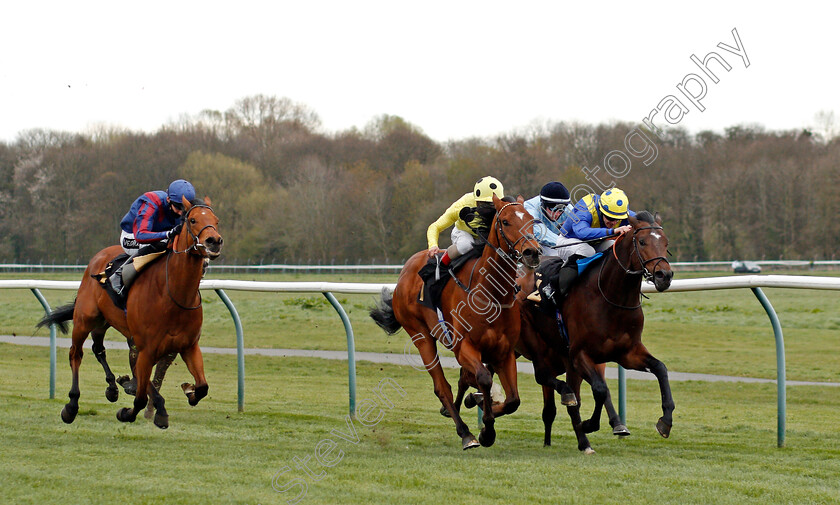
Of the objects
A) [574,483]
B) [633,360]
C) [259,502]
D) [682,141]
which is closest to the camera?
[259,502]

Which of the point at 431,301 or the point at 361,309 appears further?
the point at 361,309

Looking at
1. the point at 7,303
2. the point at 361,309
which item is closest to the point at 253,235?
the point at 7,303

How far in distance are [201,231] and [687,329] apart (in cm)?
1235

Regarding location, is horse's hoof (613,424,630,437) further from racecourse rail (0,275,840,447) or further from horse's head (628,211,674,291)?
horse's head (628,211,674,291)

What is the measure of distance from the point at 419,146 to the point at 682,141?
46.0 feet

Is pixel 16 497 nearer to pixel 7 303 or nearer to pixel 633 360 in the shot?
pixel 633 360

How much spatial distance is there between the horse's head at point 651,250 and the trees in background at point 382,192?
3189 cm

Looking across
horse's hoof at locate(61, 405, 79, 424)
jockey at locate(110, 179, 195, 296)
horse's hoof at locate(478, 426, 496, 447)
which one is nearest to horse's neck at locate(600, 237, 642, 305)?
horse's hoof at locate(478, 426, 496, 447)

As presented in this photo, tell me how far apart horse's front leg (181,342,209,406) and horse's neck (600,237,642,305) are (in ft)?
9.59

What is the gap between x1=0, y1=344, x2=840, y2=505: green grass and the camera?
434 centimetres

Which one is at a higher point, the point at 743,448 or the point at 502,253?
the point at 502,253

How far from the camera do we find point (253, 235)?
41906 mm

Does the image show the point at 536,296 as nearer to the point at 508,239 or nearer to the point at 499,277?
the point at 499,277

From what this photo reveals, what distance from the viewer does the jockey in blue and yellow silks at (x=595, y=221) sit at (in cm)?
617
